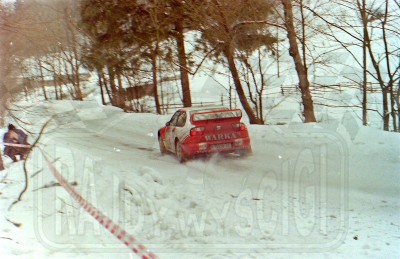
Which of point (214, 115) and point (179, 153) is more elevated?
point (214, 115)

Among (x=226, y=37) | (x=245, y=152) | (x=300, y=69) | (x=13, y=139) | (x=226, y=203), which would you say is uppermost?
(x=226, y=37)

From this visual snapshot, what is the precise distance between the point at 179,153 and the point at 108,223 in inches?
183

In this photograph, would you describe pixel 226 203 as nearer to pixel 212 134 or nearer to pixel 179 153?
pixel 212 134

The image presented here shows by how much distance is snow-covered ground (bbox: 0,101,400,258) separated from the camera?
5223 mm

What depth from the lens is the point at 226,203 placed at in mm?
6984

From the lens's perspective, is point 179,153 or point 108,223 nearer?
point 108,223

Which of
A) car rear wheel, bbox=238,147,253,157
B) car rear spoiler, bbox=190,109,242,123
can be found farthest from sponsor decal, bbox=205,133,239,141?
car rear wheel, bbox=238,147,253,157

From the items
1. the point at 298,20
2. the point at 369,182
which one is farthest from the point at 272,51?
the point at 369,182

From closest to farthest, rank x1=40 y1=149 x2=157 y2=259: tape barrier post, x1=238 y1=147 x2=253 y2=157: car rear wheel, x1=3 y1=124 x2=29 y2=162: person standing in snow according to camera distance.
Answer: x1=40 y1=149 x2=157 y2=259: tape barrier post < x1=3 y1=124 x2=29 y2=162: person standing in snow < x1=238 y1=147 x2=253 y2=157: car rear wheel

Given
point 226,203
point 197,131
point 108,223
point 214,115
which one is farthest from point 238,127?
point 108,223

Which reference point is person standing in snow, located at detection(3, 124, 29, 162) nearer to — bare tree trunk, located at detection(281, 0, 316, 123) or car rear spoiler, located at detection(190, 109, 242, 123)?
car rear spoiler, located at detection(190, 109, 242, 123)

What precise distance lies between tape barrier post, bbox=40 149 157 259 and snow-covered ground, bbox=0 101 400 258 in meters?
0.12

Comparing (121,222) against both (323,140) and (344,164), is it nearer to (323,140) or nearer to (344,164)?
(344,164)

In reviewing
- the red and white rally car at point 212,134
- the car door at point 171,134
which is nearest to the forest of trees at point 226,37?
the car door at point 171,134
